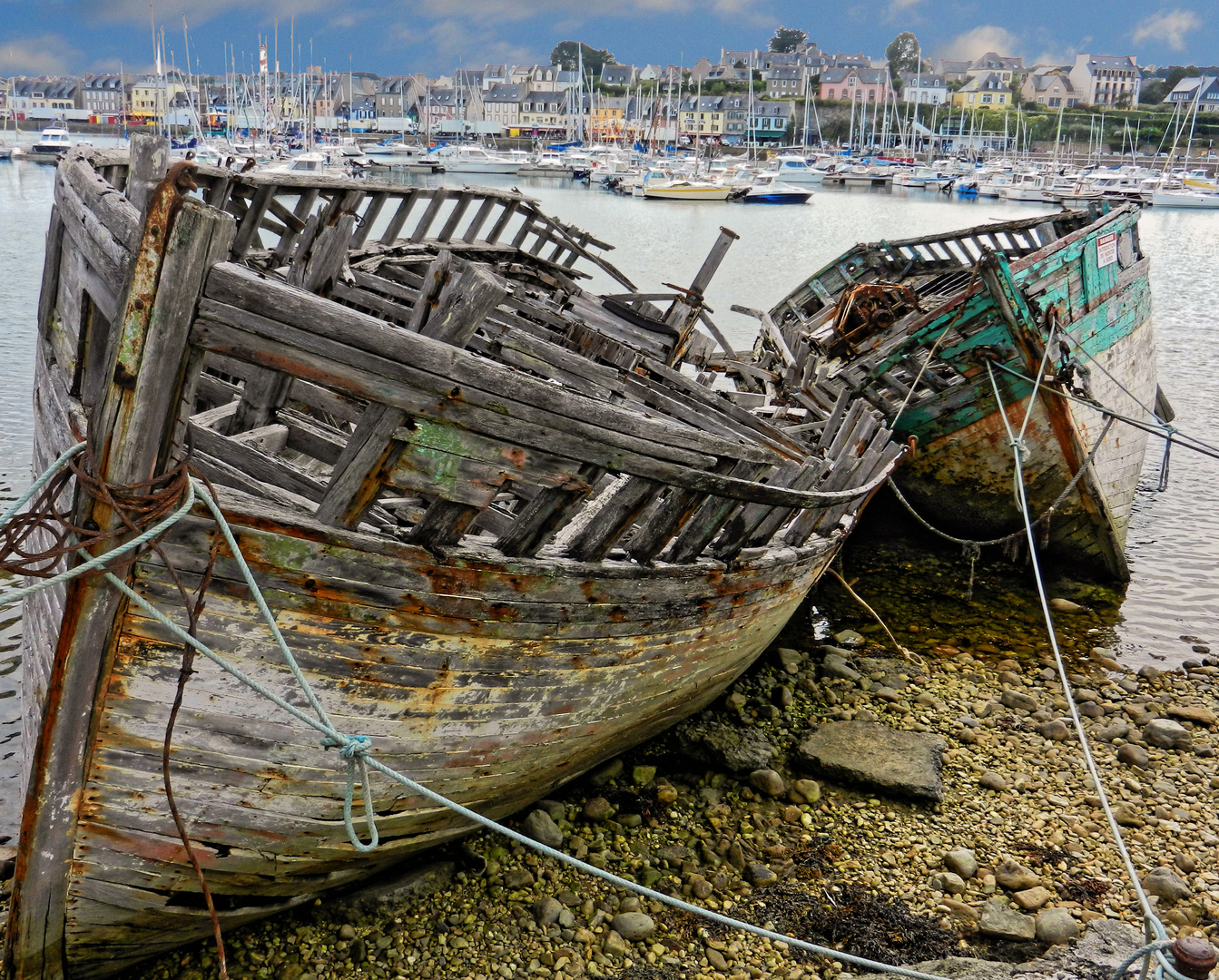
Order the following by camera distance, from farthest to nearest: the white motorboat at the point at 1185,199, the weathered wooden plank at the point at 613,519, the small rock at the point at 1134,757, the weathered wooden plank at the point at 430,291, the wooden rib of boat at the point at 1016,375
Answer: the white motorboat at the point at 1185,199
the wooden rib of boat at the point at 1016,375
the small rock at the point at 1134,757
the weathered wooden plank at the point at 613,519
the weathered wooden plank at the point at 430,291

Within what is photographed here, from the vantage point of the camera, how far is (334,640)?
4414mm

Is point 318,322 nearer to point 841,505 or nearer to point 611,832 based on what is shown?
point 611,832

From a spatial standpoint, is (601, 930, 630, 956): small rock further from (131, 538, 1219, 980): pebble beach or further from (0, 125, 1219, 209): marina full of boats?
(0, 125, 1219, 209): marina full of boats

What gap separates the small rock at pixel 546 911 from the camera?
5.89 meters

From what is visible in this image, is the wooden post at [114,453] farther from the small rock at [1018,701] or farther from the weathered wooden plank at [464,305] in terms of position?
the small rock at [1018,701]

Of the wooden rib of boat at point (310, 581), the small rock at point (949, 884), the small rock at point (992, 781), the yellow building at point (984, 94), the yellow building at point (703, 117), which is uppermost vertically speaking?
the yellow building at point (984, 94)

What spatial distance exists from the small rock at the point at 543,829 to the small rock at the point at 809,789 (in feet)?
6.34

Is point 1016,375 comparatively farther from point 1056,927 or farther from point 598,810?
point 598,810

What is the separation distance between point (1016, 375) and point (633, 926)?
25.7ft

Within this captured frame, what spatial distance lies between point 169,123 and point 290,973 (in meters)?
120

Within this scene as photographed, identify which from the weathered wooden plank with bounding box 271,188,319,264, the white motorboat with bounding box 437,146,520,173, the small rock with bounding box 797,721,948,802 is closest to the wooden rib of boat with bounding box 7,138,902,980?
the small rock with bounding box 797,721,948,802

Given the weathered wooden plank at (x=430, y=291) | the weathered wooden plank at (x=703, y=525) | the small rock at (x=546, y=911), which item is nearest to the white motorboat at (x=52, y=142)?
the weathered wooden plank at (x=430, y=291)

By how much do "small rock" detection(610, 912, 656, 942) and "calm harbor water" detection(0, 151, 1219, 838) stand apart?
439 centimetres

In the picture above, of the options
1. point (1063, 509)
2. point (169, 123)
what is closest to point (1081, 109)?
point (169, 123)
